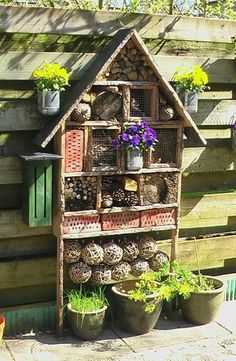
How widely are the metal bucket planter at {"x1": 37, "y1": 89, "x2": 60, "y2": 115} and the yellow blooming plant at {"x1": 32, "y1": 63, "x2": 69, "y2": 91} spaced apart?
4 centimetres

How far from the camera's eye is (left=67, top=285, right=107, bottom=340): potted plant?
4.93 metres

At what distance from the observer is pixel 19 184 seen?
5004 millimetres

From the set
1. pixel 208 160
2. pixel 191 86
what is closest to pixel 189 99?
pixel 191 86

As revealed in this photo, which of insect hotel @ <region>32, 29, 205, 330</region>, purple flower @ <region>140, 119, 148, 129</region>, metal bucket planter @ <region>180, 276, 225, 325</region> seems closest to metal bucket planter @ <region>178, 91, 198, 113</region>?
insect hotel @ <region>32, 29, 205, 330</region>

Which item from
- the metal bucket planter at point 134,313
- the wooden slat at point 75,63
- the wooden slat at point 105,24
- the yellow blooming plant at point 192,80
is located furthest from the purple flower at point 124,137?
the metal bucket planter at point 134,313

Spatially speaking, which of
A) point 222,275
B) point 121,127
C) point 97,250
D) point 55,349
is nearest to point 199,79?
point 121,127

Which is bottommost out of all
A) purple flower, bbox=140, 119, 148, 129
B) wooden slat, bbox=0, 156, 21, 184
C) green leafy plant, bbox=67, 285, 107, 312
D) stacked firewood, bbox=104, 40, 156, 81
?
green leafy plant, bbox=67, 285, 107, 312

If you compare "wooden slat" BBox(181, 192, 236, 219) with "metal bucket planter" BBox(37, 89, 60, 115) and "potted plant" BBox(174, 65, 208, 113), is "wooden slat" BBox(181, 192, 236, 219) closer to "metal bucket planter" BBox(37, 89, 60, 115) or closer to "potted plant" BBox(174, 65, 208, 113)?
"potted plant" BBox(174, 65, 208, 113)

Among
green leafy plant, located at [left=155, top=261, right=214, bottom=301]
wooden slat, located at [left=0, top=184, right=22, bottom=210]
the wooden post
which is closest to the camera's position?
the wooden post

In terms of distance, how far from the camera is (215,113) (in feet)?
18.7

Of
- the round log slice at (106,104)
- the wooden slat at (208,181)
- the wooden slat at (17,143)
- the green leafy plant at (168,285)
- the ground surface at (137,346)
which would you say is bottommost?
the ground surface at (137,346)

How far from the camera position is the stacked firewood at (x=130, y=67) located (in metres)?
4.83

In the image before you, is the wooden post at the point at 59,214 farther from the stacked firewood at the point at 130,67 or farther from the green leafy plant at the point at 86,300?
the stacked firewood at the point at 130,67

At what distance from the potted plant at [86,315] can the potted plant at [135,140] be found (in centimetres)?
118
